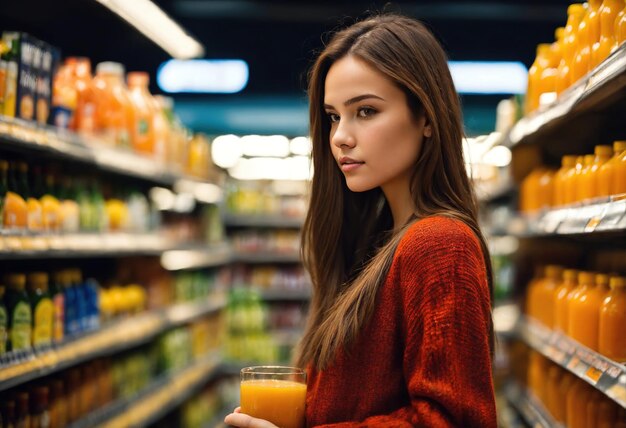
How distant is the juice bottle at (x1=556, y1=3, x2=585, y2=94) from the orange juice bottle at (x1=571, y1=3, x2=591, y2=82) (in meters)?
0.07

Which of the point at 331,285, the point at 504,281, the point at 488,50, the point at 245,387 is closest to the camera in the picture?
the point at 245,387

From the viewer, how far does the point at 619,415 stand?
7.86ft

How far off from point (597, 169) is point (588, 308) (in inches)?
→ 17.8

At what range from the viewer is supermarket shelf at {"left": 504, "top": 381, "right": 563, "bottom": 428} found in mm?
3158

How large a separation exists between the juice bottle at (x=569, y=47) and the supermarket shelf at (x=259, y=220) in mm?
5498

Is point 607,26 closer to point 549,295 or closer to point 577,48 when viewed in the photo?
point 577,48

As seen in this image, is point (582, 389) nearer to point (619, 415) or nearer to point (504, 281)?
point (619, 415)

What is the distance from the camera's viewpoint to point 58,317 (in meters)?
3.26

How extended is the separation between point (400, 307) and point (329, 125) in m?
0.61

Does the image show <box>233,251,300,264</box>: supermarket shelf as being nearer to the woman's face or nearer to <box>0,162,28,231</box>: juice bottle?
<box>0,162,28,231</box>: juice bottle

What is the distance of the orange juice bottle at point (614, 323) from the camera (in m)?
2.21

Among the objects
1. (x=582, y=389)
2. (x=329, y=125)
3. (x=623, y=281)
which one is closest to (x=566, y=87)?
(x=623, y=281)

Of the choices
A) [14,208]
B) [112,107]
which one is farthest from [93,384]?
[112,107]

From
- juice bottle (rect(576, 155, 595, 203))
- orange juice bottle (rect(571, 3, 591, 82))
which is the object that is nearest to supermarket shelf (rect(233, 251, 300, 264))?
juice bottle (rect(576, 155, 595, 203))
